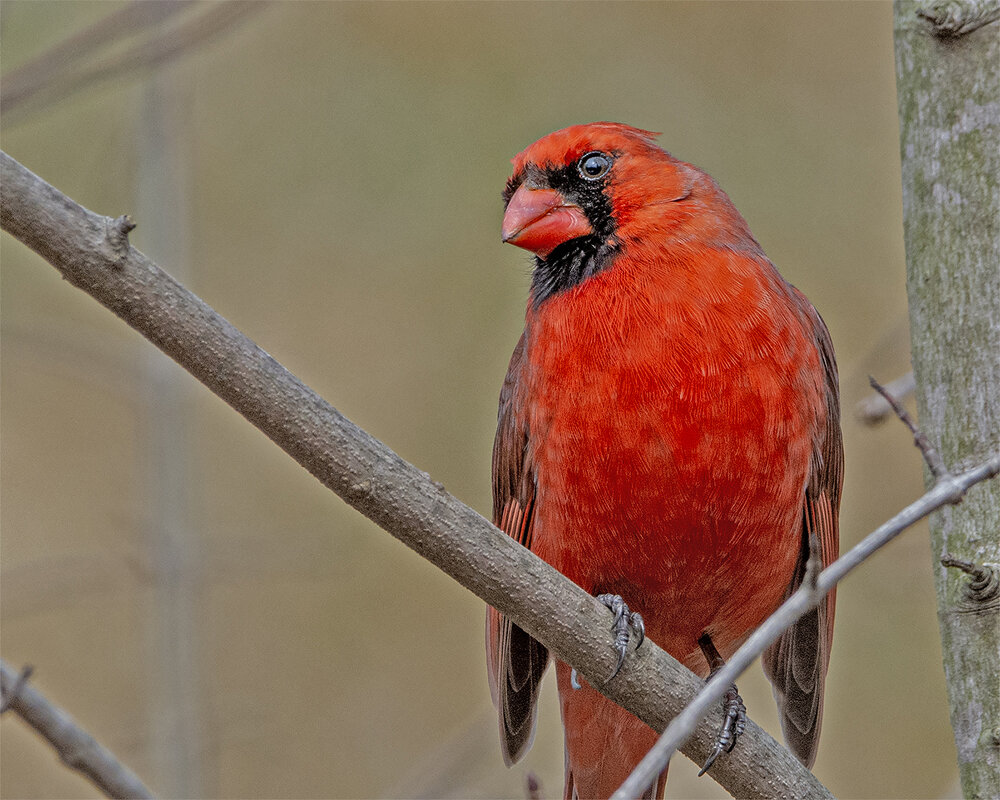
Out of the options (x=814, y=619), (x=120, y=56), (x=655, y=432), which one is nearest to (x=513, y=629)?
(x=655, y=432)

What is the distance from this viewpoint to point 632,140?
314cm

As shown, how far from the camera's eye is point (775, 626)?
1.55 m

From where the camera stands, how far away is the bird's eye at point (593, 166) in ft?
10.1

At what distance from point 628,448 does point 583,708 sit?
0.83 metres

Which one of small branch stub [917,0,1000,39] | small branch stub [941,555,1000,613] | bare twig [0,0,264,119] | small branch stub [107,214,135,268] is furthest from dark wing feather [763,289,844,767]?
small branch stub [107,214,135,268]

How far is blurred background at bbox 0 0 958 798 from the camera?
4.20 meters

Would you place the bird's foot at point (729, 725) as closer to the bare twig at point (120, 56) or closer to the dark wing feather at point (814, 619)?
the dark wing feather at point (814, 619)

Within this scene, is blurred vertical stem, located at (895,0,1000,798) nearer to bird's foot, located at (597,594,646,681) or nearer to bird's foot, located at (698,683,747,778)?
bird's foot, located at (698,683,747,778)

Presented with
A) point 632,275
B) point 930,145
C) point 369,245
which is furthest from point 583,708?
point 369,245

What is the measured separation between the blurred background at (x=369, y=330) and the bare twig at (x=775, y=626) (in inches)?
78.6

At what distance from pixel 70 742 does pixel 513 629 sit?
1349 mm

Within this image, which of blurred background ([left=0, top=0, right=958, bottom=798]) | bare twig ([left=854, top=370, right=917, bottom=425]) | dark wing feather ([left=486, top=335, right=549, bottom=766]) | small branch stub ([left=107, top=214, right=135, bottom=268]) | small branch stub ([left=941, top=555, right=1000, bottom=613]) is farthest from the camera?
blurred background ([left=0, top=0, right=958, bottom=798])

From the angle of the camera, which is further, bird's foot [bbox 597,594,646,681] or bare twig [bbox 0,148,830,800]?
bird's foot [bbox 597,594,646,681]

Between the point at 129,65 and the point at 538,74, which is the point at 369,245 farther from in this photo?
the point at 129,65
